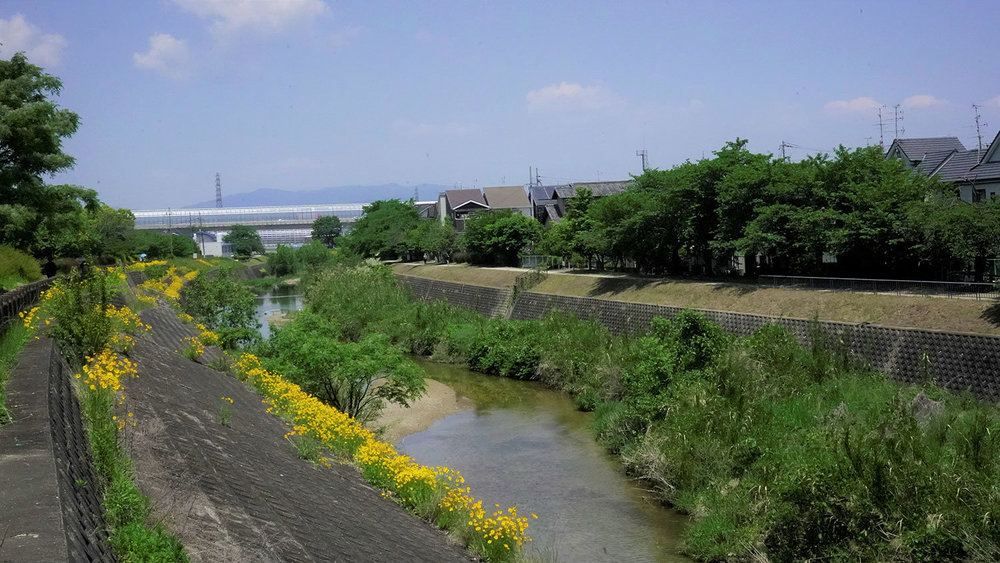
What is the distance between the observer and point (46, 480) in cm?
627

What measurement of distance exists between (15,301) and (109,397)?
23.4 feet

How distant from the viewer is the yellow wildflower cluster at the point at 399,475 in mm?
11625

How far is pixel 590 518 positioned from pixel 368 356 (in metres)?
7.24

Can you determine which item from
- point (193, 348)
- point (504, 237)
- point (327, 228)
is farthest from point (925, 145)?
point (327, 228)

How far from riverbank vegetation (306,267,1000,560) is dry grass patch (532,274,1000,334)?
9.18 feet

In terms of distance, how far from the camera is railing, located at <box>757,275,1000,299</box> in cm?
2398

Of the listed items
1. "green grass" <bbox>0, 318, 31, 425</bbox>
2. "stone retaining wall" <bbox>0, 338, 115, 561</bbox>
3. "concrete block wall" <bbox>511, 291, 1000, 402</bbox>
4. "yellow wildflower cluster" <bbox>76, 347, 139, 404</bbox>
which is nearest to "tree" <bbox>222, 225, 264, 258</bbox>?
"concrete block wall" <bbox>511, 291, 1000, 402</bbox>

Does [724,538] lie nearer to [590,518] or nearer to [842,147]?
[590,518]

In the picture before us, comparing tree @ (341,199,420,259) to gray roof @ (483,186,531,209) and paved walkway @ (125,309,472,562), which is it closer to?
gray roof @ (483,186,531,209)

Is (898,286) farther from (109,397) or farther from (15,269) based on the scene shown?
(15,269)

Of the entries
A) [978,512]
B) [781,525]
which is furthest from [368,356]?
[978,512]

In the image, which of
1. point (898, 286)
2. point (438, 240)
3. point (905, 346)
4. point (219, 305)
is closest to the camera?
point (905, 346)

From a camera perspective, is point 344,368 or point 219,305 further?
point 219,305

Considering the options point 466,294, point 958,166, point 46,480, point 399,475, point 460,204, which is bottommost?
point 466,294
